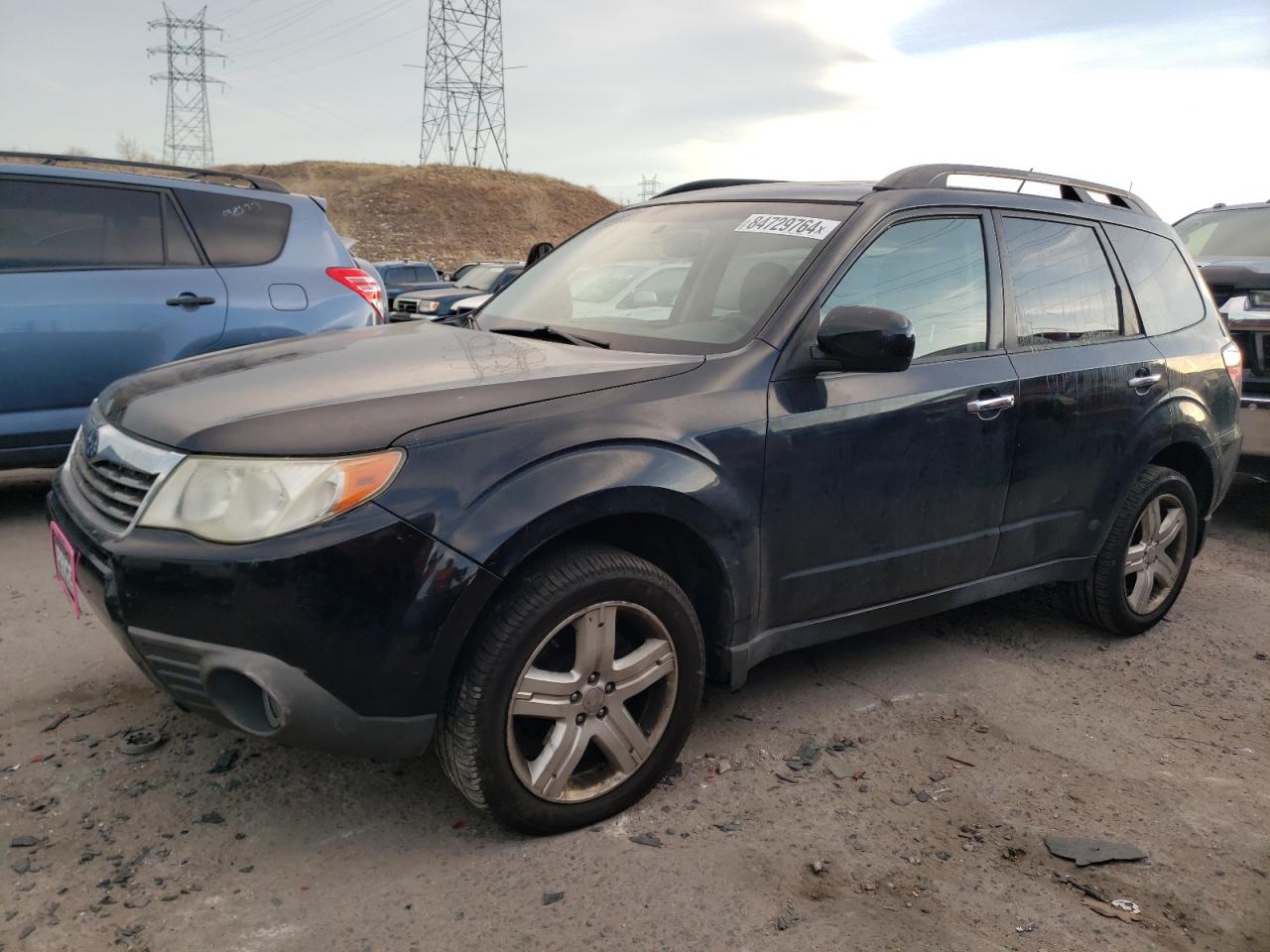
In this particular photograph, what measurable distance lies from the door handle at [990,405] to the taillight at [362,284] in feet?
12.8

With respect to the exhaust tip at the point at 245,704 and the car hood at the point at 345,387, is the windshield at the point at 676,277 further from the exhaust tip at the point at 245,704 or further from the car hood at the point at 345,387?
the exhaust tip at the point at 245,704

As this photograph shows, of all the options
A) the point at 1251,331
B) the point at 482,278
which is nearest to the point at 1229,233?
the point at 1251,331

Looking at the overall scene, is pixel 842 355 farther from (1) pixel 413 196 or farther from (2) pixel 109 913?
(1) pixel 413 196

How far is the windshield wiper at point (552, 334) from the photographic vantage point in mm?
3189

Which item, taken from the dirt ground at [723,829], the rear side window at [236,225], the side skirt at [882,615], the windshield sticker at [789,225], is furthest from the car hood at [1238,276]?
the rear side window at [236,225]

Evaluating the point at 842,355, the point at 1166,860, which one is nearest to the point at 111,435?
the point at 842,355

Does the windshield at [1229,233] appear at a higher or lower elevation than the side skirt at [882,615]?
higher

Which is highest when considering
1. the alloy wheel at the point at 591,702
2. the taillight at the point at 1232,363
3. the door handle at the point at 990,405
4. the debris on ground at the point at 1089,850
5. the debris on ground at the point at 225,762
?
the taillight at the point at 1232,363

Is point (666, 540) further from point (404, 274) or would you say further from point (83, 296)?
point (404, 274)

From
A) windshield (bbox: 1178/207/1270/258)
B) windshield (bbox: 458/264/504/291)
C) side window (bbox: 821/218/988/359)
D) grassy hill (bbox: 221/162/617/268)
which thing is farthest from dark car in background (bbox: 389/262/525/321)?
grassy hill (bbox: 221/162/617/268)

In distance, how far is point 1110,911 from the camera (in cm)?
245

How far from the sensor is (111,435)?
268 centimetres

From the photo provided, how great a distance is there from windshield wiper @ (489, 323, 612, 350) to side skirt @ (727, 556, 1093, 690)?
1.02 meters

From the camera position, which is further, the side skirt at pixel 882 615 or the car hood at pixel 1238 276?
the car hood at pixel 1238 276
